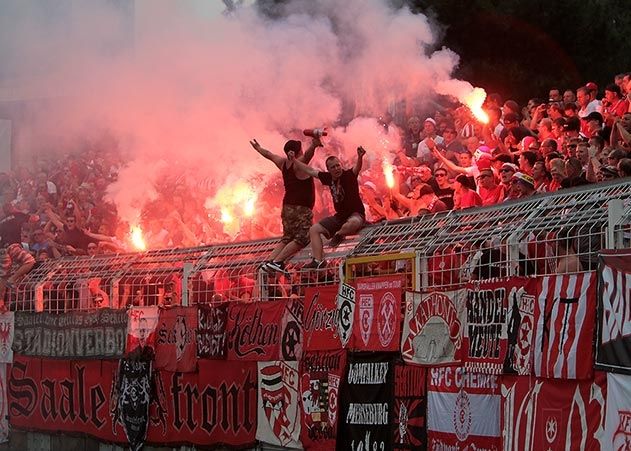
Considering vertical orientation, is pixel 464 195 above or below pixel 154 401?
above

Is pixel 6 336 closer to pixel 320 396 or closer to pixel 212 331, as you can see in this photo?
pixel 212 331

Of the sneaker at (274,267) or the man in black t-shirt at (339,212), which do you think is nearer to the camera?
the man in black t-shirt at (339,212)

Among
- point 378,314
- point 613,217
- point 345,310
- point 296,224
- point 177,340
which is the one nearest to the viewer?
point 613,217

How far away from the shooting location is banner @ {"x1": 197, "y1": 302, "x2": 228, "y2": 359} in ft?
49.8

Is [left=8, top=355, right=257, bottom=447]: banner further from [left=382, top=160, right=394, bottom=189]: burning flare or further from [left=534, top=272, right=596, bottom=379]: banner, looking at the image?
[left=534, top=272, right=596, bottom=379]: banner

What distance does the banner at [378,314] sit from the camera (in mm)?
12430

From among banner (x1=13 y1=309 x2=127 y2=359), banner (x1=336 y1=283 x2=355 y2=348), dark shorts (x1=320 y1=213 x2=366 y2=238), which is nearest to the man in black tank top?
dark shorts (x1=320 y1=213 x2=366 y2=238)

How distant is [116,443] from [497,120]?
6.28 metres

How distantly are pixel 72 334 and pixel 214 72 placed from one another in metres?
6.14

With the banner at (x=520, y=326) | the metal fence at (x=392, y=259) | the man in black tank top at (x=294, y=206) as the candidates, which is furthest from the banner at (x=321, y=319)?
the banner at (x=520, y=326)

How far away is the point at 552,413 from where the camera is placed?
10.3m

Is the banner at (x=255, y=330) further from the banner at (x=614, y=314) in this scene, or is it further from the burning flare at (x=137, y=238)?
the burning flare at (x=137, y=238)

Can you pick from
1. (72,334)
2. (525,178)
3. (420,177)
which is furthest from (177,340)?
(525,178)

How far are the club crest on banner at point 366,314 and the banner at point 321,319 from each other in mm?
391
